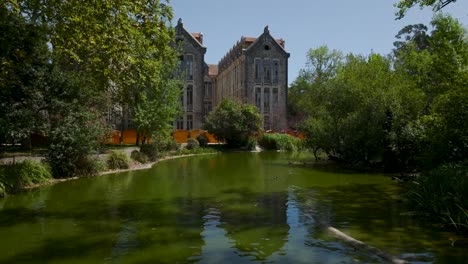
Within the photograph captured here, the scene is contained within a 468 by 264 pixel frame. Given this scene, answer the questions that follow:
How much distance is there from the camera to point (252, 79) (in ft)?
185

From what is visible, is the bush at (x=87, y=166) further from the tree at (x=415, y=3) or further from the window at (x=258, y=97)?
the window at (x=258, y=97)

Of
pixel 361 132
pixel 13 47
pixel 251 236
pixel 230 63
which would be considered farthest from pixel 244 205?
pixel 230 63

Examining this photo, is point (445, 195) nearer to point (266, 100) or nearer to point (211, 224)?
point (211, 224)

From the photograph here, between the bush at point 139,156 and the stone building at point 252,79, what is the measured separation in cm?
2860

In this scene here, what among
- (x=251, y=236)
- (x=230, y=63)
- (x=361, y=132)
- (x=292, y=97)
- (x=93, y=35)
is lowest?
(x=251, y=236)

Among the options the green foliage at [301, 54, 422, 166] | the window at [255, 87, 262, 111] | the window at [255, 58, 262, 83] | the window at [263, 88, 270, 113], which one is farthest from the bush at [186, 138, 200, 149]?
the window at [255, 58, 262, 83]

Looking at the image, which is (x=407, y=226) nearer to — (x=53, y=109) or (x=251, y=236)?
(x=251, y=236)

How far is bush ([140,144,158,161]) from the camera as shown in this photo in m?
28.4

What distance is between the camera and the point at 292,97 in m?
66.7

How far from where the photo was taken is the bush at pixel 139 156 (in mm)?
25812

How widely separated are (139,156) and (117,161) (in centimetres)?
379

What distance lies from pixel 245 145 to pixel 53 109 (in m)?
26.0

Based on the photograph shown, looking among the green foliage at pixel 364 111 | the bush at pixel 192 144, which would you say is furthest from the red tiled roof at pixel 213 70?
the green foliage at pixel 364 111

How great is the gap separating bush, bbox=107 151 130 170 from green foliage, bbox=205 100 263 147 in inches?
723
